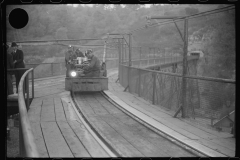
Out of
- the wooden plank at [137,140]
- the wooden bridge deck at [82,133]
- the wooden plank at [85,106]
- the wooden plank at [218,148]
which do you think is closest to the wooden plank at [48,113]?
the wooden bridge deck at [82,133]

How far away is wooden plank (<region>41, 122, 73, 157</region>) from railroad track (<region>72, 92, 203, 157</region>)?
0.70 metres

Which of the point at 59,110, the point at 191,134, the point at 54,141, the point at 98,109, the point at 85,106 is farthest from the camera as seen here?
the point at 85,106

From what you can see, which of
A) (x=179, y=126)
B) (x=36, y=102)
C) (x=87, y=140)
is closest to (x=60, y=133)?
(x=87, y=140)

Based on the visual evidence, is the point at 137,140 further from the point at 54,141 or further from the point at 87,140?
the point at 54,141

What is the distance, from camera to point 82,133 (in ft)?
17.6

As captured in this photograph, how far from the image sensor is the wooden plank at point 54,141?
421 cm

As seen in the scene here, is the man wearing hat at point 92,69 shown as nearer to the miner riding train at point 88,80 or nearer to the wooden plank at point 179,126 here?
the miner riding train at point 88,80

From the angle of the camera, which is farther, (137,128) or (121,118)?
(121,118)

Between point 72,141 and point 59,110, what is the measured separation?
279cm

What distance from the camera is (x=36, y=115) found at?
682cm

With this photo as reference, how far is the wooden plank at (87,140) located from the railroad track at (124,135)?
127 mm
